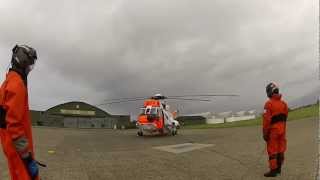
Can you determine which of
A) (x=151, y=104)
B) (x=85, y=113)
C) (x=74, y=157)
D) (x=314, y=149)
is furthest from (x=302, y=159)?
(x=85, y=113)

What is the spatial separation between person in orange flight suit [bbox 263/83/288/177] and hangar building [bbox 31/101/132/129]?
51388 mm

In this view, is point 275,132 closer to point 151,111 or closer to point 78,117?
point 151,111

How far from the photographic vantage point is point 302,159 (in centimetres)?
1361

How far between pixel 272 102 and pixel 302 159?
3570mm

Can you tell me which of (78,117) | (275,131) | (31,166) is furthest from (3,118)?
(78,117)

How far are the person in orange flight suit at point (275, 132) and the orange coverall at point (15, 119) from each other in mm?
6785

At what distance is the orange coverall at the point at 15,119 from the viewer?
521 centimetres

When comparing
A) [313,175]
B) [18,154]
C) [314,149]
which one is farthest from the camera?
[314,149]

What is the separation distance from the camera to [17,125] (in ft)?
17.2

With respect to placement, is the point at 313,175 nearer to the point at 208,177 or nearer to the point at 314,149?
the point at 208,177

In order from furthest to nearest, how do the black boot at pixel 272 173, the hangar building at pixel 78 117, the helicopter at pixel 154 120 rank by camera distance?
the hangar building at pixel 78 117, the helicopter at pixel 154 120, the black boot at pixel 272 173

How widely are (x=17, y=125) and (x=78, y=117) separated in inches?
2599

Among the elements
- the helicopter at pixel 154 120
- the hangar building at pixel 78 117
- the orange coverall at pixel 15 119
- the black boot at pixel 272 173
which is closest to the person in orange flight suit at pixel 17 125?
the orange coverall at pixel 15 119

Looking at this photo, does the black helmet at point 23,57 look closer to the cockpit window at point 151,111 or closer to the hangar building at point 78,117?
the cockpit window at point 151,111
